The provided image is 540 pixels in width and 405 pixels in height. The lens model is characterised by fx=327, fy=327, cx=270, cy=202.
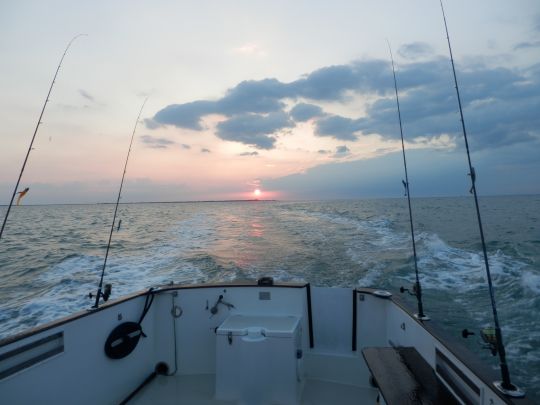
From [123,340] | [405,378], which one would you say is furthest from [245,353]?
[405,378]

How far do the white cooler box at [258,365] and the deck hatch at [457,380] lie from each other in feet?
4.05

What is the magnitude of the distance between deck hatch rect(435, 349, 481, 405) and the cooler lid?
124 cm

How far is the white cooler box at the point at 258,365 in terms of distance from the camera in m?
Answer: 3.06

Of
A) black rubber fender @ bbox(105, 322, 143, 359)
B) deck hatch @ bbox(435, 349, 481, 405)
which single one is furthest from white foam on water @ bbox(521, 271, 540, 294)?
black rubber fender @ bbox(105, 322, 143, 359)

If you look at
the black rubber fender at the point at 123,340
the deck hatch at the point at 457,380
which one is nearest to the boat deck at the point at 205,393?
the black rubber fender at the point at 123,340

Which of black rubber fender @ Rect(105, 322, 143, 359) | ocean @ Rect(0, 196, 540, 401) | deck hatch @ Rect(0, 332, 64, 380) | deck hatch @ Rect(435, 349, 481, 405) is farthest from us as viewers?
ocean @ Rect(0, 196, 540, 401)

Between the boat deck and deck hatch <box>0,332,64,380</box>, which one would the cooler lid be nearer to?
the boat deck

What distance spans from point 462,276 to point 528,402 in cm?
958

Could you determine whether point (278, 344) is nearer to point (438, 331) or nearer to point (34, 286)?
point (438, 331)

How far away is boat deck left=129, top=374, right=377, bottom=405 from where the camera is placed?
3.21m

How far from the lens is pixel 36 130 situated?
120 inches

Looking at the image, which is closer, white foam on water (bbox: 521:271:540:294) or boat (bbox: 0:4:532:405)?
boat (bbox: 0:4:532:405)

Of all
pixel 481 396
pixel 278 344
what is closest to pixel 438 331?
pixel 481 396

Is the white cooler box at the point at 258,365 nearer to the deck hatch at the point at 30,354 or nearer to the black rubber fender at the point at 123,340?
the black rubber fender at the point at 123,340
